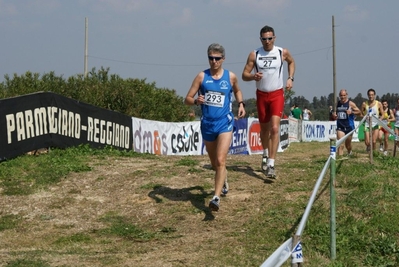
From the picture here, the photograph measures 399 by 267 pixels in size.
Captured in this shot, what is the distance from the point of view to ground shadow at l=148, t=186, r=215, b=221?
364 inches

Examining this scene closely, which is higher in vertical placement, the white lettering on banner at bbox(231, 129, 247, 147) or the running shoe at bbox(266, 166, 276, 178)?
the white lettering on banner at bbox(231, 129, 247, 147)

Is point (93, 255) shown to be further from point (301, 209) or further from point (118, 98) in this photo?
point (118, 98)

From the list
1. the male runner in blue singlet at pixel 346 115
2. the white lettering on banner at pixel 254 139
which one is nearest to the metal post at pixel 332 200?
the male runner in blue singlet at pixel 346 115

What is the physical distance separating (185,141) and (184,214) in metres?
12.5

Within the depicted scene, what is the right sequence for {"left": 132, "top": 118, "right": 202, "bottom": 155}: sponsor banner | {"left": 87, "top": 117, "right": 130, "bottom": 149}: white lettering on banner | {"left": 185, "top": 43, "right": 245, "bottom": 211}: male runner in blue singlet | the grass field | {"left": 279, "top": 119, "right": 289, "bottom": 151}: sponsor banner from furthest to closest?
{"left": 279, "top": 119, "right": 289, "bottom": 151}: sponsor banner → {"left": 132, "top": 118, "right": 202, "bottom": 155}: sponsor banner → {"left": 87, "top": 117, "right": 130, "bottom": 149}: white lettering on banner → {"left": 185, "top": 43, "right": 245, "bottom": 211}: male runner in blue singlet → the grass field

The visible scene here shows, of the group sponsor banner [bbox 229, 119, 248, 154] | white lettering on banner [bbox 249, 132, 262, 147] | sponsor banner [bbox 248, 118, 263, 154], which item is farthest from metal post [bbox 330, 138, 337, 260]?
white lettering on banner [bbox 249, 132, 262, 147]

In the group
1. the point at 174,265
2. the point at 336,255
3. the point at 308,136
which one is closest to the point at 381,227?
the point at 336,255

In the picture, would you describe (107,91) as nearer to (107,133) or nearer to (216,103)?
(107,133)

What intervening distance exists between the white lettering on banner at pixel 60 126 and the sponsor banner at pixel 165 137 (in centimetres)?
101

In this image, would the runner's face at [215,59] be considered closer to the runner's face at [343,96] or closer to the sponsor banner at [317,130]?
the runner's face at [343,96]

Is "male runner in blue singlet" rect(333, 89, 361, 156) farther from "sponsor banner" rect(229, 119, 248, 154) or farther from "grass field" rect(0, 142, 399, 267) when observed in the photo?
"sponsor banner" rect(229, 119, 248, 154)

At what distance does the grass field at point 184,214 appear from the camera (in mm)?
7156

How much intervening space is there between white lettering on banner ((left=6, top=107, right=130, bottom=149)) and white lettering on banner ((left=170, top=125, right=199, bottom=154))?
3.44 meters

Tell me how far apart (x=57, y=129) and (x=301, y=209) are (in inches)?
303
